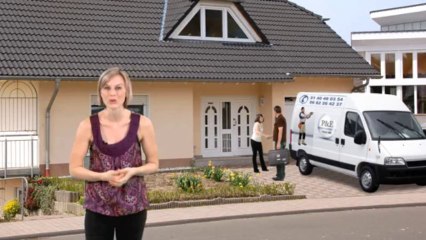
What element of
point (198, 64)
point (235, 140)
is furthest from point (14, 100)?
point (235, 140)

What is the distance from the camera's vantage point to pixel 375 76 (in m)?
24.2

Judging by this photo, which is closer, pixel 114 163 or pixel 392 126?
pixel 114 163

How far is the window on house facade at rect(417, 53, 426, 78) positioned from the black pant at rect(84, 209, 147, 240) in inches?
1609

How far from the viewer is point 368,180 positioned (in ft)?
50.3

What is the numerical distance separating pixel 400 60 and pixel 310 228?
34412 millimetres

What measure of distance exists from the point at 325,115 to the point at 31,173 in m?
8.35

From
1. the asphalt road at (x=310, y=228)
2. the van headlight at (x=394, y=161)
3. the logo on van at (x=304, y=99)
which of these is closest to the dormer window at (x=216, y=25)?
the logo on van at (x=304, y=99)

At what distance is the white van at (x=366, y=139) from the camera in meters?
14.9

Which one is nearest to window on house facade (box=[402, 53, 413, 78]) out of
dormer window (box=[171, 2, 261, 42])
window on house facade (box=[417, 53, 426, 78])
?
window on house facade (box=[417, 53, 426, 78])

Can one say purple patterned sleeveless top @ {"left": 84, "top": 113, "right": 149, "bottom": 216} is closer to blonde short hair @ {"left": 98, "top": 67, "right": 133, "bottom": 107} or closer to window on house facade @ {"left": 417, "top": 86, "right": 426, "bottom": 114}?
blonde short hair @ {"left": 98, "top": 67, "right": 133, "bottom": 107}

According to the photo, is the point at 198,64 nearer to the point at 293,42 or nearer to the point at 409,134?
the point at 293,42

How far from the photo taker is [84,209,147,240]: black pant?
420 centimetres

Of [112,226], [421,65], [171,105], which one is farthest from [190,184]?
[421,65]

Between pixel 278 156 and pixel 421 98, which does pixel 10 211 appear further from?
pixel 421 98
